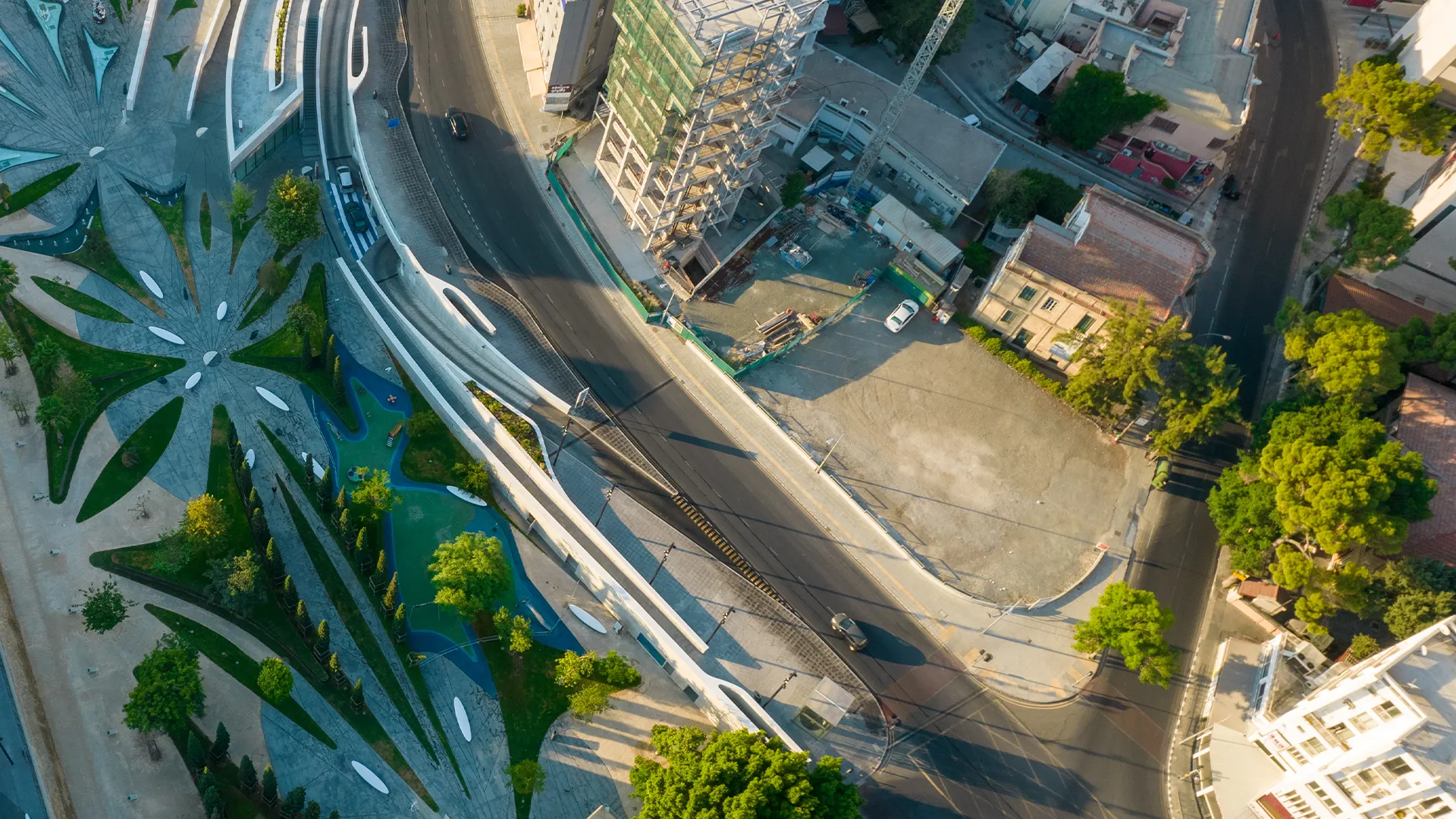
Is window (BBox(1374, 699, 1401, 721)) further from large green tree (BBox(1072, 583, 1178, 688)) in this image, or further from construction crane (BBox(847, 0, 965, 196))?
construction crane (BBox(847, 0, 965, 196))

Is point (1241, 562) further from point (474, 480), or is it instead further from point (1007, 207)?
point (474, 480)

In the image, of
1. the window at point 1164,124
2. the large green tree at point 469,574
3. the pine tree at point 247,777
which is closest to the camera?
the pine tree at point 247,777

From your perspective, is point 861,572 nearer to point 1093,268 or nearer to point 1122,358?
point 1122,358

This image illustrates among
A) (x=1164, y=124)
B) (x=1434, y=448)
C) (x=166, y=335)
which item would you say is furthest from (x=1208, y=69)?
(x=166, y=335)

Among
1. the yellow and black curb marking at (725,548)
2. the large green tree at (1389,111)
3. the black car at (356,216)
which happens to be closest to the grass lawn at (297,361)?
the black car at (356,216)

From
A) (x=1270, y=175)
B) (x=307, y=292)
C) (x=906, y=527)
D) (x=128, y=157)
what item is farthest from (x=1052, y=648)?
(x=128, y=157)

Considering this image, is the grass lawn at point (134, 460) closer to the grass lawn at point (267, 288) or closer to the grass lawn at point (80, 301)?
the grass lawn at point (267, 288)

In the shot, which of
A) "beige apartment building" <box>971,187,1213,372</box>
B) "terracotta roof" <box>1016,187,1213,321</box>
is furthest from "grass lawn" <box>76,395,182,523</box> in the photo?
"terracotta roof" <box>1016,187,1213,321</box>
